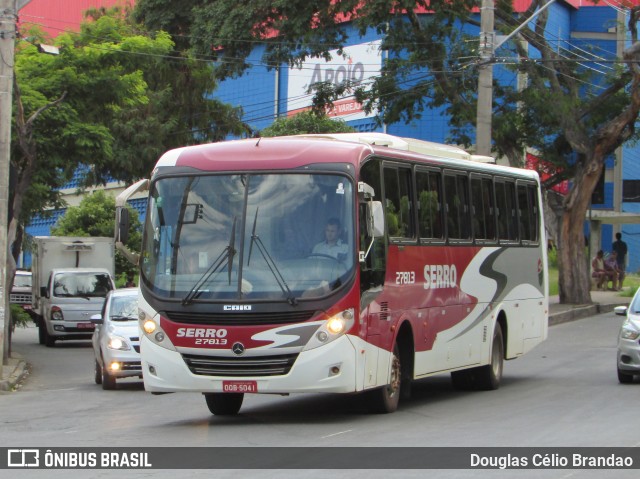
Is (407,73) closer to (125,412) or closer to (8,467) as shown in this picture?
(125,412)

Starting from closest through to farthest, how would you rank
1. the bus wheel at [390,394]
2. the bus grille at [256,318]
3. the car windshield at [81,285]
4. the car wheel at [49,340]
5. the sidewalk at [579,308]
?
the bus grille at [256,318], the bus wheel at [390,394], the sidewalk at [579,308], the car wheel at [49,340], the car windshield at [81,285]

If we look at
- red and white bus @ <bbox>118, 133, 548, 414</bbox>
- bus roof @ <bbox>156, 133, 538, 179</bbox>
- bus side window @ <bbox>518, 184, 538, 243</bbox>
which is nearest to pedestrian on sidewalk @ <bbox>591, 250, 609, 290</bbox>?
bus side window @ <bbox>518, 184, 538, 243</bbox>

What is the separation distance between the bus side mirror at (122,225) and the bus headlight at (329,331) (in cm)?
253

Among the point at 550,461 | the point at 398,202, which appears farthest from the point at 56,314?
A: the point at 550,461

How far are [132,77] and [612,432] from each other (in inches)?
691

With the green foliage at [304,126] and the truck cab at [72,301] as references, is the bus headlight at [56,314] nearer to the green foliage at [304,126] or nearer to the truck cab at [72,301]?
the truck cab at [72,301]

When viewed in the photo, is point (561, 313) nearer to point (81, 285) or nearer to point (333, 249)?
point (81, 285)

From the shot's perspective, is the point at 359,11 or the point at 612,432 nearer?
the point at 612,432

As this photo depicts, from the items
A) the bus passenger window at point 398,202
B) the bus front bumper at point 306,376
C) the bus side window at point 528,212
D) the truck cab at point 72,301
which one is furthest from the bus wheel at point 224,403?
the truck cab at point 72,301

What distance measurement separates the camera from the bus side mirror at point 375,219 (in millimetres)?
13008

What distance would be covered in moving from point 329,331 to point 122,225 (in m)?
2.79

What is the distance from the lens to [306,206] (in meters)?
13.0

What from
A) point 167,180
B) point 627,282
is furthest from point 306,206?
point 627,282

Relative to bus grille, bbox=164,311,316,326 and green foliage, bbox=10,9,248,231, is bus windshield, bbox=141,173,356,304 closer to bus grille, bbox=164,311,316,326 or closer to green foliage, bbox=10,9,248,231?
bus grille, bbox=164,311,316,326
